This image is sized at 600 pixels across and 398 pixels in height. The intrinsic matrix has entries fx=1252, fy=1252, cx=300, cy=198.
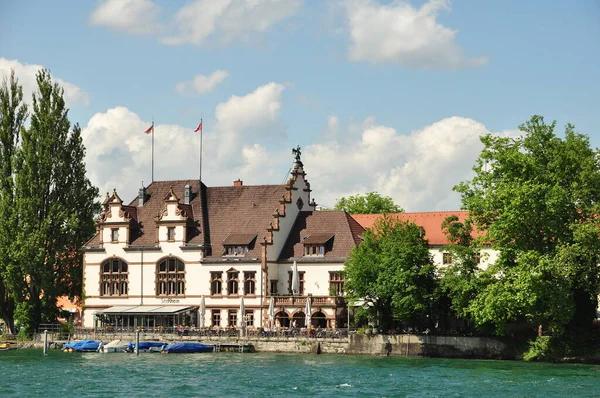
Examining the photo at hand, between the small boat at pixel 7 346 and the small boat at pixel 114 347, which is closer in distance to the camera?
the small boat at pixel 114 347

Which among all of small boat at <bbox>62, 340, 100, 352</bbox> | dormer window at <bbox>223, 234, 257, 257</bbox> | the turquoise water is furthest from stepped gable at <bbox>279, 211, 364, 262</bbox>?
small boat at <bbox>62, 340, 100, 352</bbox>

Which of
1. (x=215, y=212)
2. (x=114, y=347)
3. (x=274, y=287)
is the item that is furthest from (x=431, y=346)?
(x=215, y=212)

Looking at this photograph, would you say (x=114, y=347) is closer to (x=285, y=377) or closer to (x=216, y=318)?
(x=216, y=318)

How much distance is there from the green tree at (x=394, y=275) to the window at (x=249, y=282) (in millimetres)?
10870

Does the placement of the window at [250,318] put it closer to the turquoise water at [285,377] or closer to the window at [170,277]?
the window at [170,277]

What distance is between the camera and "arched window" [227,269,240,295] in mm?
98438

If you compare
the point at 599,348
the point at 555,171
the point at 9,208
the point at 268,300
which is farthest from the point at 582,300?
the point at 9,208

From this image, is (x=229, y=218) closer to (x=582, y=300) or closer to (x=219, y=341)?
(x=219, y=341)

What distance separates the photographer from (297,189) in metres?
102

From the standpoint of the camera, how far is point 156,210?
103625mm

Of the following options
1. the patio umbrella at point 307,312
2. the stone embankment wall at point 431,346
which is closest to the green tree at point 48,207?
the patio umbrella at point 307,312

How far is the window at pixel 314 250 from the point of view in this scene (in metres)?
97.1

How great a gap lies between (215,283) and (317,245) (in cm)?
882

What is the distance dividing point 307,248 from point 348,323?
7999 millimetres
